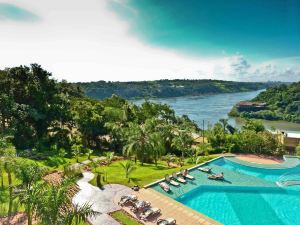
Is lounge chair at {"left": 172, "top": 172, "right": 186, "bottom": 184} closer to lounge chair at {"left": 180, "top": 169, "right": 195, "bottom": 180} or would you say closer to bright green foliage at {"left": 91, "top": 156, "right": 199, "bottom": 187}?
lounge chair at {"left": 180, "top": 169, "right": 195, "bottom": 180}

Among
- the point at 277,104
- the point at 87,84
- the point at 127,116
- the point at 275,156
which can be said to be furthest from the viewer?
the point at 87,84

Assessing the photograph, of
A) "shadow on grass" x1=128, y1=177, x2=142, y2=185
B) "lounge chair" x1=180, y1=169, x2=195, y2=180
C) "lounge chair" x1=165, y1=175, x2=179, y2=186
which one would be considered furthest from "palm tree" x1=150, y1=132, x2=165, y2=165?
"lounge chair" x1=165, y1=175, x2=179, y2=186

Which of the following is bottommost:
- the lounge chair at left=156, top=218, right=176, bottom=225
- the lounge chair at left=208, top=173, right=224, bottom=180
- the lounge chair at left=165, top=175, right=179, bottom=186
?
the lounge chair at left=208, top=173, right=224, bottom=180

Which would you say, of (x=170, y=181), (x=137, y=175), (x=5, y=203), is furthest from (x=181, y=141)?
(x=5, y=203)

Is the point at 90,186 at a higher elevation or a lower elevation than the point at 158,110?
lower

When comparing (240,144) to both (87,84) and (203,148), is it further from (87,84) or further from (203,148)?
(87,84)

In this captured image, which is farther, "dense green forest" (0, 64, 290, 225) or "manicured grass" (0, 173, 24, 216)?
"dense green forest" (0, 64, 290, 225)

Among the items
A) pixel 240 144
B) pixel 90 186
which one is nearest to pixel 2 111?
pixel 90 186

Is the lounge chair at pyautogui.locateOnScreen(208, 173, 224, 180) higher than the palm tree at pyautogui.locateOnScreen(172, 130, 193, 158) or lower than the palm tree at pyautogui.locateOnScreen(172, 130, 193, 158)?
lower
